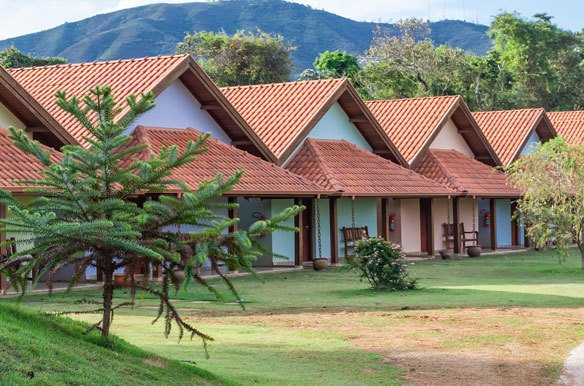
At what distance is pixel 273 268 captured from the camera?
32969mm

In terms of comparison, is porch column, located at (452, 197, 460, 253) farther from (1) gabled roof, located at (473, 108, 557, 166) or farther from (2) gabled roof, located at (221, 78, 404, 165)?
(1) gabled roof, located at (473, 108, 557, 166)

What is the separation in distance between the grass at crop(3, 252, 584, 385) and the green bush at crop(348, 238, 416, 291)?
1.33ft

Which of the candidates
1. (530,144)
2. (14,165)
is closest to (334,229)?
(14,165)

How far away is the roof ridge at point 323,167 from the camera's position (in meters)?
33.6

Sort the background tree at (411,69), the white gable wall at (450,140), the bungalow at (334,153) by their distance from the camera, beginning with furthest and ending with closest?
1. the background tree at (411,69)
2. the white gable wall at (450,140)
3. the bungalow at (334,153)

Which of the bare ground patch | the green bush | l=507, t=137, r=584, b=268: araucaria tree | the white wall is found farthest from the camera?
the white wall

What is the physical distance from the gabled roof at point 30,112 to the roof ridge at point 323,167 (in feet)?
31.2

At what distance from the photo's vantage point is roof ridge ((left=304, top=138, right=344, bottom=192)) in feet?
110

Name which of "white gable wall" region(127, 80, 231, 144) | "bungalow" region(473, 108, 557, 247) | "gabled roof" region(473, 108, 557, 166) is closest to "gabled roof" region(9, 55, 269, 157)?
"white gable wall" region(127, 80, 231, 144)

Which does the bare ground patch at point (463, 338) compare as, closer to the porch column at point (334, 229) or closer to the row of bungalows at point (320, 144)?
the row of bungalows at point (320, 144)

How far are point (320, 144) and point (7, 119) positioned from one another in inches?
495

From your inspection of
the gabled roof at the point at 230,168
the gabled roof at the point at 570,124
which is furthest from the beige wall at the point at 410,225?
the gabled roof at the point at 570,124

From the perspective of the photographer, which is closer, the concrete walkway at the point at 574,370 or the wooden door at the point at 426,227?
the concrete walkway at the point at 574,370

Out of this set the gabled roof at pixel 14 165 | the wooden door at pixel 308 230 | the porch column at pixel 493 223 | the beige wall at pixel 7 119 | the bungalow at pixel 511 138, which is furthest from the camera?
the bungalow at pixel 511 138
